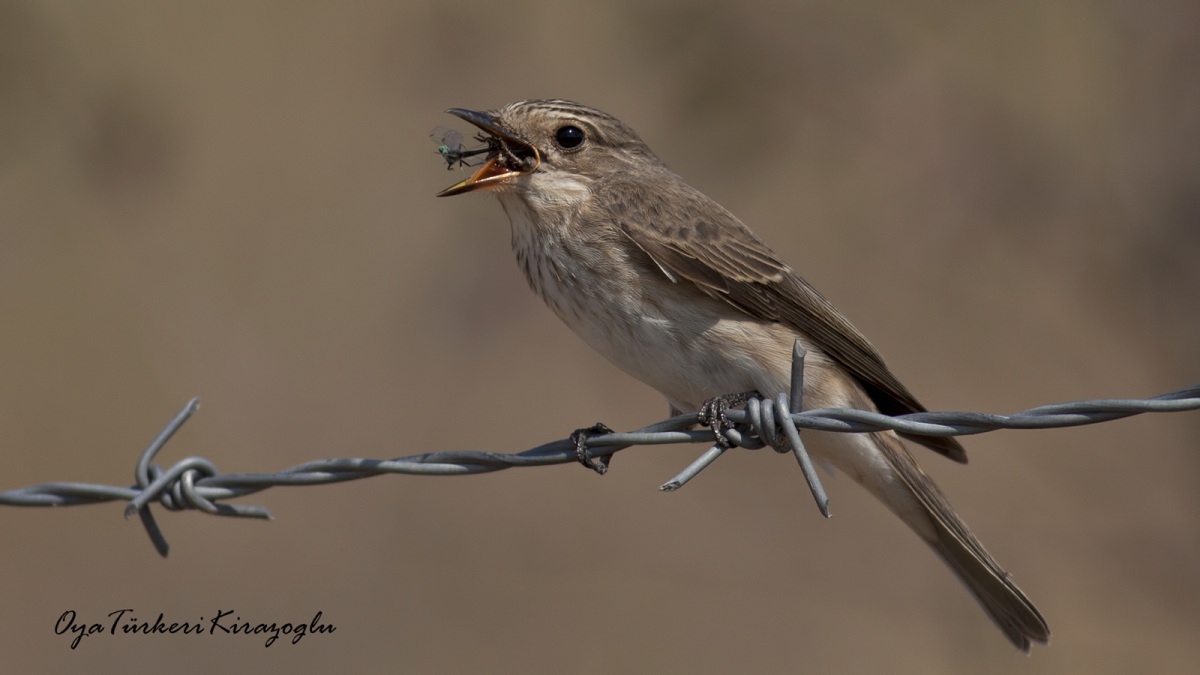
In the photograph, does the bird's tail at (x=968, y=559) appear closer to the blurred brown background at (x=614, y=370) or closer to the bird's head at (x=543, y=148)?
the bird's head at (x=543, y=148)

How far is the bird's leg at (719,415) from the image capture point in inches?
147

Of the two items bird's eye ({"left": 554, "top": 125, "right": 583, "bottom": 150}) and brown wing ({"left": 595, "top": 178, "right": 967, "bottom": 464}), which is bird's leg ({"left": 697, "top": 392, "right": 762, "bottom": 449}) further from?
bird's eye ({"left": 554, "top": 125, "right": 583, "bottom": 150})

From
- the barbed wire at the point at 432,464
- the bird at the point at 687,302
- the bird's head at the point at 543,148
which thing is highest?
the bird's head at the point at 543,148

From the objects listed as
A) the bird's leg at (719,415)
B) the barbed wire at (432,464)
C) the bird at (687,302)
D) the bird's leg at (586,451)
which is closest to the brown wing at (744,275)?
the bird at (687,302)

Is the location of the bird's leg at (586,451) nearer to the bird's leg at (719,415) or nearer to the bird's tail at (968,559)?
the bird's leg at (719,415)

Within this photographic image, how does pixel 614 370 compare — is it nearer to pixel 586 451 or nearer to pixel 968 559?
pixel 968 559

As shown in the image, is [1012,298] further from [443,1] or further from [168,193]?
[168,193]

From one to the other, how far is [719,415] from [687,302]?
0.93 m

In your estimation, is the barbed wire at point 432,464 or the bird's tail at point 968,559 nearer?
the barbed wire at point 432,464

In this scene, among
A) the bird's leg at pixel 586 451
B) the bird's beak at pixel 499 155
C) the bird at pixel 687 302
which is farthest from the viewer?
the bird's beak at pixel 499 155

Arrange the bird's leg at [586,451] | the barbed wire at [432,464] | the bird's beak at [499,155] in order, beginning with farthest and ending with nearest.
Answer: the bird's beak at [499,155] < the bird's leg at [586,451] < the barbed wire at [432,464]

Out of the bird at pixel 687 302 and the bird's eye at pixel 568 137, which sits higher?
the bird's eye at pixel 568 137

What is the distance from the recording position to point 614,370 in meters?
9.09

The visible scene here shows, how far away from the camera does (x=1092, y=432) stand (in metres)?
8.19
